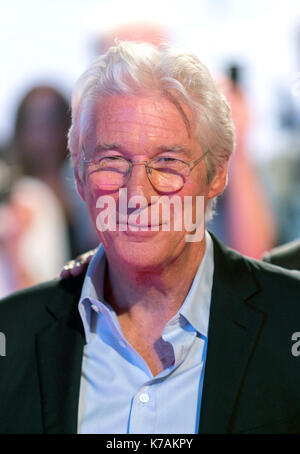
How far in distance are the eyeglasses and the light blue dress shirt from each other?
276 millimetres

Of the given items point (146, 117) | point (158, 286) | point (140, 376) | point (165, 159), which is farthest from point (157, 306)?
point (146, 117)

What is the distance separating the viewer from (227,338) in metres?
1.81

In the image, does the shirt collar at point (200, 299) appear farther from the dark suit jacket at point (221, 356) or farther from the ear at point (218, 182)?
the ear at point (218, 182)

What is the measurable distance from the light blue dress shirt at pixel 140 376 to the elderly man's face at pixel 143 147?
16 cm

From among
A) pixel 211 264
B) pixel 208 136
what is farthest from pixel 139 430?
pixel 208 136

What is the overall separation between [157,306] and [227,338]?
0.23 m

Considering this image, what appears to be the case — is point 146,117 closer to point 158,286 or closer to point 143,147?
point 143,147

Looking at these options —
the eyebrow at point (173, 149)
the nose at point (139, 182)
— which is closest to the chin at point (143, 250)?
the nose at point (139, 182)

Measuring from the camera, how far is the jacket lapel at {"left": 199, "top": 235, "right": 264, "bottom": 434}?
1.72 metres

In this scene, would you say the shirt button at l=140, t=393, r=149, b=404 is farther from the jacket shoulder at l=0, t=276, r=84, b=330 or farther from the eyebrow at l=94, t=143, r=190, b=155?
the eyebrow at l=94, t=143, r=190, b=155

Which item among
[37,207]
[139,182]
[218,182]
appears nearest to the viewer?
[139,182]

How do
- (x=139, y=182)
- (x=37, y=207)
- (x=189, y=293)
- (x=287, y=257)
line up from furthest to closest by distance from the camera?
(x=37, y=207) → (x=287, y=257) → (x=189, y=293) → (x=139, y=182)

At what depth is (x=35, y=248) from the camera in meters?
3.46

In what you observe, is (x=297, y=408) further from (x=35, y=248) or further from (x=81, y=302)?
(x=35, y=248)
